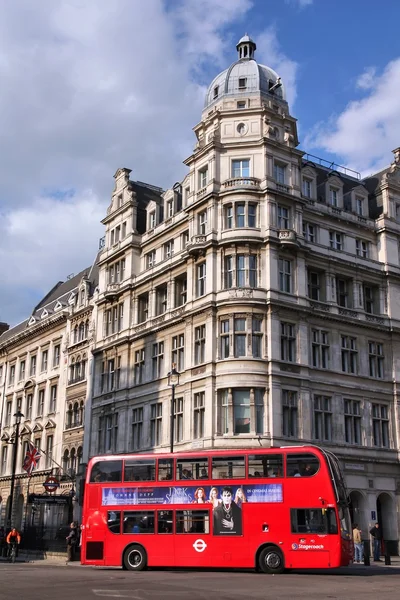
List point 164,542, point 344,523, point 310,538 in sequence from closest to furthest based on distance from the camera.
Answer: point 310,538 < point 344,523 < point 164,542

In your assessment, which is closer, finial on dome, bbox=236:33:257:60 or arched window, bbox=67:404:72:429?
finial on dome, bbox=236:33:257:60

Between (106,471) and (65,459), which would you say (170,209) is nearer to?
(65,459)

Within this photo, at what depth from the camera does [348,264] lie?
4847 cm

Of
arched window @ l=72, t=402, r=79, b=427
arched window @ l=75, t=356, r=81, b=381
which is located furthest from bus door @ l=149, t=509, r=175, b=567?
arched window @ l=75, t=356, r=81, b=381

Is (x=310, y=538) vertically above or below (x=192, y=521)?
below

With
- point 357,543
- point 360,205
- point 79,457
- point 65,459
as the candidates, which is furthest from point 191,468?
point 65,459

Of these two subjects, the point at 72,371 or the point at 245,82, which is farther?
the point at 72,371

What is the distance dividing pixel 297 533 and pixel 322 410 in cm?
1858

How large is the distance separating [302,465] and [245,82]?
103 feet

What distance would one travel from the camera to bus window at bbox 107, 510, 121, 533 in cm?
2886

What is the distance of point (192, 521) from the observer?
91.0ft

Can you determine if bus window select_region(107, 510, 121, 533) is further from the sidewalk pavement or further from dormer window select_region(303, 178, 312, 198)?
dormer window select_region(303, 178, 312, 198)

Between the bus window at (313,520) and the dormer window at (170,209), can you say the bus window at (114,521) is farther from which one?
the dormer window at (170,209)

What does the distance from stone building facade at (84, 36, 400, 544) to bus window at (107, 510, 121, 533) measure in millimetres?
11915
